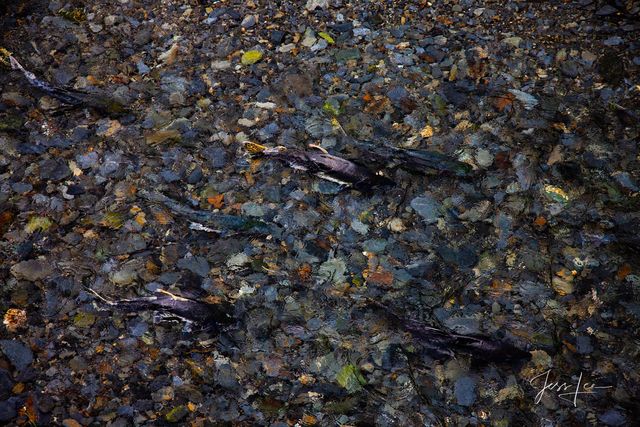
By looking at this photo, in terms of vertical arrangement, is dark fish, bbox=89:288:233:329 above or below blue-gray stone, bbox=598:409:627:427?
above

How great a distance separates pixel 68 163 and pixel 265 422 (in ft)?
4.47

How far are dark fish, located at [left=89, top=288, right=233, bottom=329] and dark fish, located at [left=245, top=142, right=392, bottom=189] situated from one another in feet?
2.22

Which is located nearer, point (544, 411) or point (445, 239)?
point (544, 411)

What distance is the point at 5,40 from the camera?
2.77m

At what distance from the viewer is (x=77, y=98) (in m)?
2.56

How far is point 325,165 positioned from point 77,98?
3.88 feet

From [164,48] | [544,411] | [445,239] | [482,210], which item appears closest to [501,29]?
[482,210]

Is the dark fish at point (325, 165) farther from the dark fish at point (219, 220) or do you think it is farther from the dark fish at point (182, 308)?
the dark fish at point (182, 308)

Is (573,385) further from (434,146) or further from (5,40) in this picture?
(5,40)

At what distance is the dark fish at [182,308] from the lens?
1.98m

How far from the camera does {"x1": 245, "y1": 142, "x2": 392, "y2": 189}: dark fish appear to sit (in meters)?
2.31
